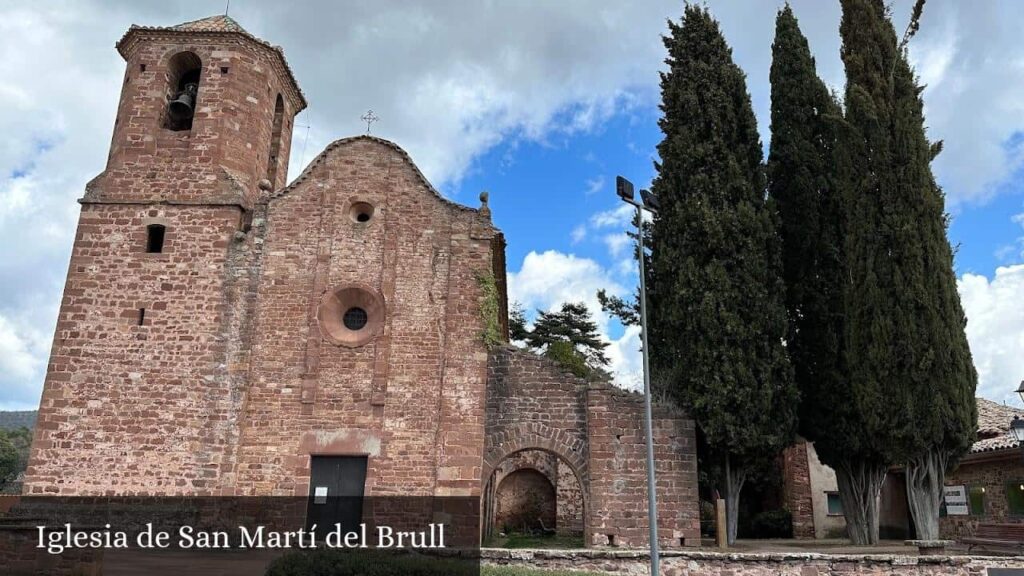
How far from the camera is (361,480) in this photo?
14070 mm

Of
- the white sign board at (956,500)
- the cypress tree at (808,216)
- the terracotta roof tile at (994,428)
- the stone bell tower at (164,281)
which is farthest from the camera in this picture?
the white sign board at (956,500)

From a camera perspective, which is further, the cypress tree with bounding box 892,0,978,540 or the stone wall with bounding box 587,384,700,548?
the cypress tree with bounding box 892,0,978,540

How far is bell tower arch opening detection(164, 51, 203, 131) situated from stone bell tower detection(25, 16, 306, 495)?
1.8 inches

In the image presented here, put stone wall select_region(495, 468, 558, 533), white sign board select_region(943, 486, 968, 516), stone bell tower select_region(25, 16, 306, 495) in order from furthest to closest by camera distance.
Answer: stone wall select_region(495, 468, 558, 533)
white sign board select_region(943, 486, 968, 516)
stone bell tower select_region(25, 16, 306, 495)

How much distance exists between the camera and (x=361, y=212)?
52.6 feet

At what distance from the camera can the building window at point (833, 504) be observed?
22.1m

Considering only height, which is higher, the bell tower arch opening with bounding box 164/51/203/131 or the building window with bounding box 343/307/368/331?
the bell tower arch opening with bounding box 164/51/203/131

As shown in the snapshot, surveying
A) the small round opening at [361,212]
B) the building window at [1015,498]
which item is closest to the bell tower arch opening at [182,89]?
the small round opening at [361,212]

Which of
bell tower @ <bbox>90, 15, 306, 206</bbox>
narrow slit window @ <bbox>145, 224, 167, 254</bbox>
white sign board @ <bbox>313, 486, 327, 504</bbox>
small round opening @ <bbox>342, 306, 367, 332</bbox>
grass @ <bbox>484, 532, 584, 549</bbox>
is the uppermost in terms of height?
bell tower @ <bbox>90, 15, 306, 206</bbox>

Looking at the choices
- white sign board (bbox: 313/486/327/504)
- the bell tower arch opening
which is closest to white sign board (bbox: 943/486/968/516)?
white sign board (bbox: 313/486/327/504)

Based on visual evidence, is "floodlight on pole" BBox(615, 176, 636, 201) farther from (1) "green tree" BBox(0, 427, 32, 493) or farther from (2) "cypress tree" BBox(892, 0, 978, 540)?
(1) "green tree" BBox(0, 427, 32, 493)

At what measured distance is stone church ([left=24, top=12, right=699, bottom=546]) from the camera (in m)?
14.1

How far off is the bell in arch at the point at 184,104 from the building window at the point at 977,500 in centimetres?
2257

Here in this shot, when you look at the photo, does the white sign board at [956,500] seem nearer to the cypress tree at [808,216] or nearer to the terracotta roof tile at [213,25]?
the cypress tree at [808,216]
